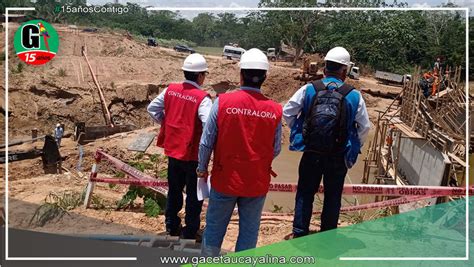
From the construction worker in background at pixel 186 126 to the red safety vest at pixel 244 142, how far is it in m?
0.73

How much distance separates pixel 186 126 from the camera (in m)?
3.94

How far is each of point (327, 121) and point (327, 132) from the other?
8 centimetres

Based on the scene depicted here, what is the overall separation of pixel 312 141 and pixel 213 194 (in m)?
0.85

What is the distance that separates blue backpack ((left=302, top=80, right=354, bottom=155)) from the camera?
350 cm

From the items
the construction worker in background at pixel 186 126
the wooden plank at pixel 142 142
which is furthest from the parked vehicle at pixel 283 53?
the construction worker in background at pixel 186 126

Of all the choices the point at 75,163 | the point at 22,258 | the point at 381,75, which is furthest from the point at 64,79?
the point at 381,75

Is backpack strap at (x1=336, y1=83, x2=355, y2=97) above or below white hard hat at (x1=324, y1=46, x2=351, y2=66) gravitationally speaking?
below

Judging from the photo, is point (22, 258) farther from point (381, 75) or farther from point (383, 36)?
point (383, 36)

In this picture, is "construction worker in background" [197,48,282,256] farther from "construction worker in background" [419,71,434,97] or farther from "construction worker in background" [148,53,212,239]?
"construction worker in background" [419,71,434,97]

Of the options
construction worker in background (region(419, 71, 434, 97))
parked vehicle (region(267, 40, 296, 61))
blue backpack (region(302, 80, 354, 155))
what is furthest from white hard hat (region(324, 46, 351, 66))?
parked vehicle (region(267, 40, 296, 61))

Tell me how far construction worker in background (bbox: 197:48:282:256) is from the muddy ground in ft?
3.47

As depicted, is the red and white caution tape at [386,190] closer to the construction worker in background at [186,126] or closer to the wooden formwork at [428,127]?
the construction worker in background at [186,126]

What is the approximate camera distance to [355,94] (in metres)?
3.57

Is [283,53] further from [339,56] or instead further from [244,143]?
[244,143]
